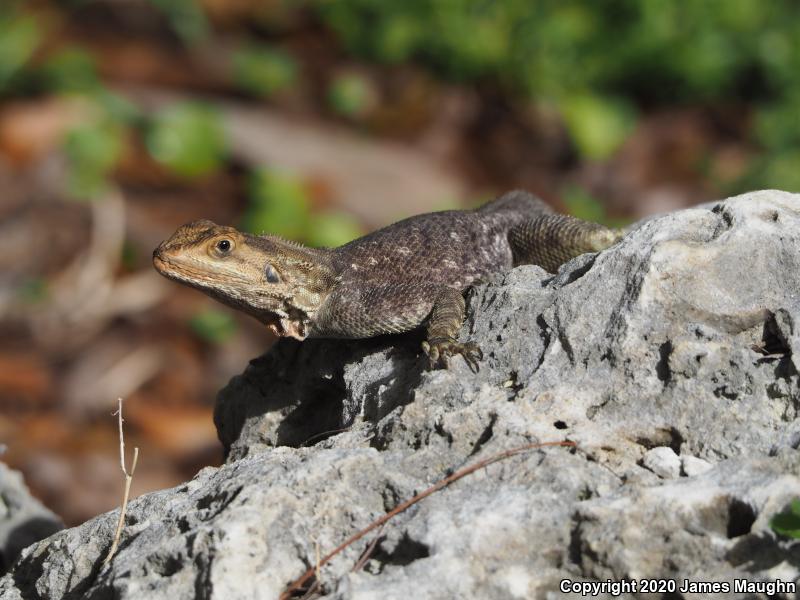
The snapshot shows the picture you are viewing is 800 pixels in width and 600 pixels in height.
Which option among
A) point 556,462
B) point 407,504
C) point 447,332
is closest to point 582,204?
point 447,332

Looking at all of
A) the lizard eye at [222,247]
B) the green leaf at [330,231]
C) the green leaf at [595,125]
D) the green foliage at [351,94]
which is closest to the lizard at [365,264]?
the lizard eye at [222,247]

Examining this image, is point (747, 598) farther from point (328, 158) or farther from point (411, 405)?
point (328, 158)

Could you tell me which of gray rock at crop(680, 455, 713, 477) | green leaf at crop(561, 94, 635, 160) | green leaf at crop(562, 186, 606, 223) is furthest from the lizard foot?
green leaf at crop(561, 94, 635, 160)

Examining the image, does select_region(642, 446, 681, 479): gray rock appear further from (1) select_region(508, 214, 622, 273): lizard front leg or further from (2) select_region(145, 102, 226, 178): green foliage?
(2) select_region(145, 102, 226, 178): green foliage

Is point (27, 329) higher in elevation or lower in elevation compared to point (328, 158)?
lower

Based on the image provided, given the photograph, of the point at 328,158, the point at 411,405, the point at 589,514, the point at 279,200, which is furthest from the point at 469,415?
the point at 328,158

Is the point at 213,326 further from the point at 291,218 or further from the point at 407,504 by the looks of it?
the point at 407,504
